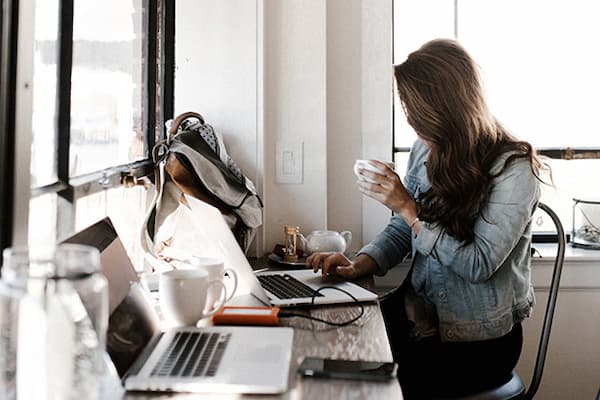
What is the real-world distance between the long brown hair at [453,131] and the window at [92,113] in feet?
2.44

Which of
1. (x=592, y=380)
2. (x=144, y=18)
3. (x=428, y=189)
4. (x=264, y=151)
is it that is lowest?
(x=592, y=380)

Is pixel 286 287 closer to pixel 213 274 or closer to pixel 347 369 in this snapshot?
pixel 213 274

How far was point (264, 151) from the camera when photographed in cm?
231

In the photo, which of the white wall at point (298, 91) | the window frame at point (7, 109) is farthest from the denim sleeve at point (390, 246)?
the window frame at point (7, 109)

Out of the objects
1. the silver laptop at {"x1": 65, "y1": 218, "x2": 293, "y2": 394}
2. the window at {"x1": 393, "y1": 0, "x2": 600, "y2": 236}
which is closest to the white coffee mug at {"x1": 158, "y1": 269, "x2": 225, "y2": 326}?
the silver laptop at {"x1": 65, "y1": 218, "x2": 293, "y2": 394}

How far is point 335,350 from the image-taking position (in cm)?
118

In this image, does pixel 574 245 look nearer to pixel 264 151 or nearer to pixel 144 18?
pixel 264 151

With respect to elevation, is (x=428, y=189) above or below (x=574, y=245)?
above

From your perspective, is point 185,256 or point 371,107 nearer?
point 185,256

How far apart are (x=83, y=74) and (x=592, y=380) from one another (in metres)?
2.01

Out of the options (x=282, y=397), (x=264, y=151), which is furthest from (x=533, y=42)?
(x=282, y=397)

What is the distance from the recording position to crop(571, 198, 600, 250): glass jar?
251cm

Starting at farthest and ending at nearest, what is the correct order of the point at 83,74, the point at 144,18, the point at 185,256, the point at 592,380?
1. the point at 592,380
2. the point at 144,18
3. the point at 185,256
4. the point at 83,74

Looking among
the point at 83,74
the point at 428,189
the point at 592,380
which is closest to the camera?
the point at 83,74
